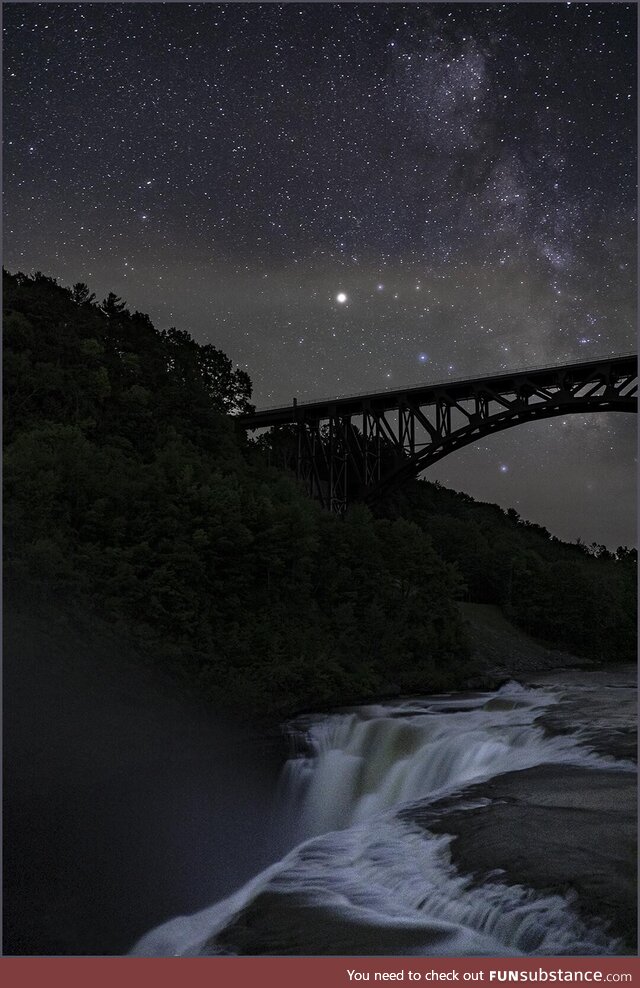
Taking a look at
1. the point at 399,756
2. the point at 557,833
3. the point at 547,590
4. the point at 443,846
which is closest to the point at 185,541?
the point at 399,756

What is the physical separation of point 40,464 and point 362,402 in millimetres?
22275

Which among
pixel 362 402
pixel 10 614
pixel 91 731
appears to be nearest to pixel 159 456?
pixel 10 614

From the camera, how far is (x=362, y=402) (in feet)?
130

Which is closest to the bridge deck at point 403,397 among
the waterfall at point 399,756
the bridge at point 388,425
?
the bridge at point 388,425

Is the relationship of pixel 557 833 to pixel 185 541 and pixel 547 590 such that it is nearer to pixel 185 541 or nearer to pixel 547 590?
pixel 185 541

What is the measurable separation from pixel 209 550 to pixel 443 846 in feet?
43.9

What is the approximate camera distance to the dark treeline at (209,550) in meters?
19.7

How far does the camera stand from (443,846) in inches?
393

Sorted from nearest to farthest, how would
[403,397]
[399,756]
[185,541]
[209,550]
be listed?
[399,756] < [185,541] < [209,550] < [403,397]

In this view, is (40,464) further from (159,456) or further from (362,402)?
(362,402)

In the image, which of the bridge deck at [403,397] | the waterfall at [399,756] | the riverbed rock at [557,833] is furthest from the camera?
the bridge deck at [403,397]

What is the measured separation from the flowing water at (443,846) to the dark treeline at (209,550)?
16.2 ft

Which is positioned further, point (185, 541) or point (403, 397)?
point (403, 397)

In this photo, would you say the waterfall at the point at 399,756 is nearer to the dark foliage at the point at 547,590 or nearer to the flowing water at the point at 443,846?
the flowing water at the point at 443,846
